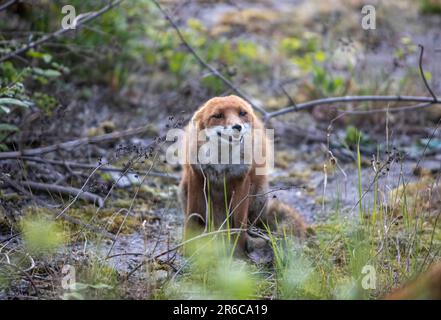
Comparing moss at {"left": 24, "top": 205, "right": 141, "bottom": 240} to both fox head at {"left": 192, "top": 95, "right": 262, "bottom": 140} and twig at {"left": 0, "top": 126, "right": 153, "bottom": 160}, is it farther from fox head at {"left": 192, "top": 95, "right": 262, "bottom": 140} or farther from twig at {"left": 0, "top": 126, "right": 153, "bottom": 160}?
fox head at {"left": 192, "top": 95, "right": 262, "bottom": 140}

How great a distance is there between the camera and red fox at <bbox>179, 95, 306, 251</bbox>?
17.7ft

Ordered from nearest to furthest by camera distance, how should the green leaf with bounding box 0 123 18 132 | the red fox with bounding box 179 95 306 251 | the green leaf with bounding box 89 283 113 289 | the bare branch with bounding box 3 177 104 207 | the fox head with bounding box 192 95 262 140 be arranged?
1. the green leaf with bounding box 89 283 113 289
2. the fox head with bounding box 192 95 262 140
3. the red fox with bounding box 179 95 306 251
4. the bare branch with bounding box 3 177 104 207
5. the green leaf with bounding box 0 123 18 132

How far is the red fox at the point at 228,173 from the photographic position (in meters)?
5.38

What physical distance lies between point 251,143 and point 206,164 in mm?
476

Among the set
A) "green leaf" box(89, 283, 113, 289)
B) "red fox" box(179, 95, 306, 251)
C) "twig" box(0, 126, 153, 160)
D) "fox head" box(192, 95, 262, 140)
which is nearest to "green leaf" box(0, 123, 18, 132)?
"twig" box(0, 126, 153, 160)

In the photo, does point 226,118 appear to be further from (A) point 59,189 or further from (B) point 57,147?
(A) point 59,189

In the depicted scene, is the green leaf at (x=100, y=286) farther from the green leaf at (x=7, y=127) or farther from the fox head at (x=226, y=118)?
the green leaf at (x=7, y=127)

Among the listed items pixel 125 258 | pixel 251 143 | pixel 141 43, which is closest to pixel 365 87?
pixel 141 43

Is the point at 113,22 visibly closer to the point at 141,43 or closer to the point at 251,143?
the point at 141,43

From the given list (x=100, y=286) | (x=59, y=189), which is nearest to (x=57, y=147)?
(x=59, y=189)

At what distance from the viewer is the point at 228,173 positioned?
552cm

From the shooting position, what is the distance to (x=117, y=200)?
261 inches

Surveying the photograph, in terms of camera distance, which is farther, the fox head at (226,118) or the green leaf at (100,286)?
the fox head at (226,118)

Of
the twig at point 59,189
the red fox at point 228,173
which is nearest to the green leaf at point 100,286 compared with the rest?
the red fox at point 228,173
